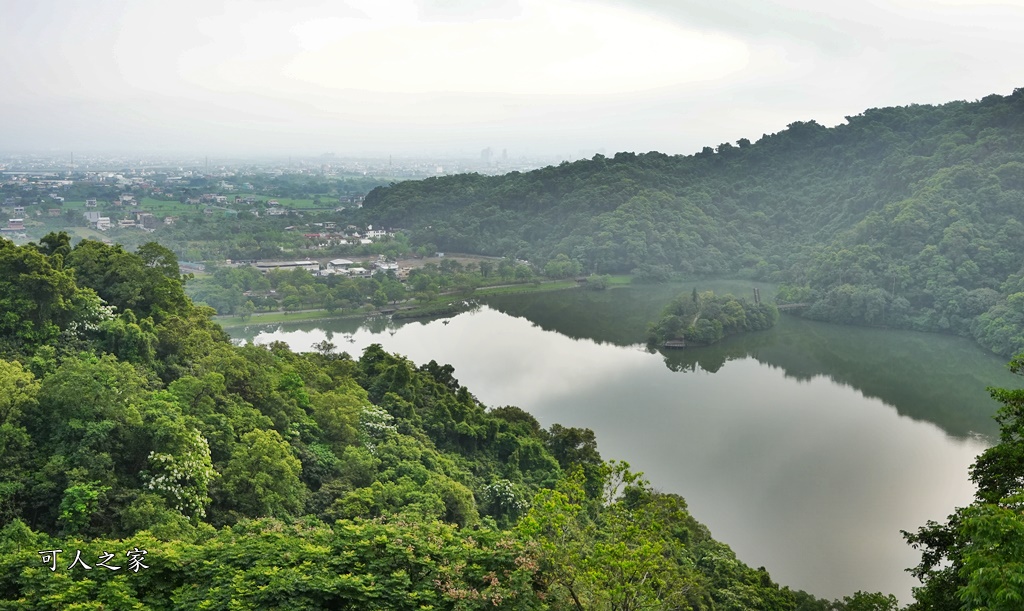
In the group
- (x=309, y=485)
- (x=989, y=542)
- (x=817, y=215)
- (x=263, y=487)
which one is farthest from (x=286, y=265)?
(x=989, y=542)

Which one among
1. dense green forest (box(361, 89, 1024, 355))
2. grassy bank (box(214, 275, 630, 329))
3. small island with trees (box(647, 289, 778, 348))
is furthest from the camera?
dense green forest (box(361, 89, 1024, 355))

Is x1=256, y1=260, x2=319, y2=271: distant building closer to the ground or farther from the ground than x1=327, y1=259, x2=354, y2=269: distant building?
closer to the ground

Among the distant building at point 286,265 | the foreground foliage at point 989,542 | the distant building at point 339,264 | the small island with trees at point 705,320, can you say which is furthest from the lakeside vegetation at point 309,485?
the distant building at point 339,264

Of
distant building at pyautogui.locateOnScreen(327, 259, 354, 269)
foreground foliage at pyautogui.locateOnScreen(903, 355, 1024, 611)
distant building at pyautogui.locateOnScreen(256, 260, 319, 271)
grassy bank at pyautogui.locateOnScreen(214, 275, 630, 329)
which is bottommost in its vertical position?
grassy bank at pyautogui.locateOnScreen(214, 275, 630, 329)

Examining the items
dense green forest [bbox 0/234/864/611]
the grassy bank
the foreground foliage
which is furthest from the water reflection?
the foreground foliage

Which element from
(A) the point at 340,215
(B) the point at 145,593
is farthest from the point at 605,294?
(B) the point at 145,593

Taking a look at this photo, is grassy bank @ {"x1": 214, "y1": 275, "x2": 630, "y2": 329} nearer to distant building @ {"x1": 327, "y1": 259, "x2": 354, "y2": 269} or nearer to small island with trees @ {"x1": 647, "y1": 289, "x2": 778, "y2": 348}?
distant building @ {"x1": 327, "y1": 259, "x2": 354, "y2": 269}

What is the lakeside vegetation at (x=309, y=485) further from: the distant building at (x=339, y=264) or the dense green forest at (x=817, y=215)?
the distant building at (x=339, y=264)

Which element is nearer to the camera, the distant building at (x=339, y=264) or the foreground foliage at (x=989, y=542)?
the foreground foliage at (x=989, y=542)
